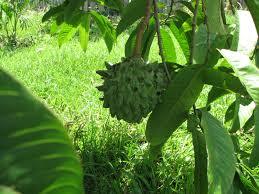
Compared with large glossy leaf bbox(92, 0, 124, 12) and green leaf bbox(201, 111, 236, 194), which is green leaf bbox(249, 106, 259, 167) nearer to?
green leaf bbox(201, 111, 236, 194)

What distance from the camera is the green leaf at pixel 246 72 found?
737 millimetres

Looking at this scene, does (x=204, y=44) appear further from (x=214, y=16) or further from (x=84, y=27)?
(x=84, y=27)

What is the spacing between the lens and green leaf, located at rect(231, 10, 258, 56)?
1.00 metres

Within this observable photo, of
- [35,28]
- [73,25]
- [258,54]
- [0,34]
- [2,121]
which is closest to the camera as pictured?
[2,121]

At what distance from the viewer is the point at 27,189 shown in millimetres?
217

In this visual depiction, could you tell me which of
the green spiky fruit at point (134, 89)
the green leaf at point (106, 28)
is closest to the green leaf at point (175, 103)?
the green spiky fruit at point (134, 89)

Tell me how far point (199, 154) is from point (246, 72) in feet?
1.10

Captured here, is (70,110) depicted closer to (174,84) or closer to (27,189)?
(174,84)

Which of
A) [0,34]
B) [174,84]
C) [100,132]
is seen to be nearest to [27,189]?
[174,84]

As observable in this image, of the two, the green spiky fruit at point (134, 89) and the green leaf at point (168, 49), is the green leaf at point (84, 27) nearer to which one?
the green leaf at point (168, 49)

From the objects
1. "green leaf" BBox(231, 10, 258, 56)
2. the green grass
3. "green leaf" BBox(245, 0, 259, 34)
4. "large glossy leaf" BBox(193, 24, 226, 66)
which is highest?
"green leaf" BBox(245, 0, 259, 34)

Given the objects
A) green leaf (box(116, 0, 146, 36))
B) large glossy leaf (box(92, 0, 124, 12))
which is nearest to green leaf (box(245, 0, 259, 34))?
green leaf (box(116, 0, 146, 36))

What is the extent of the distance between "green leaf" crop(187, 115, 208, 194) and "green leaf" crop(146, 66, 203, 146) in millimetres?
39

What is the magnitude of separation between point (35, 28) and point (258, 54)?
22.6ft
